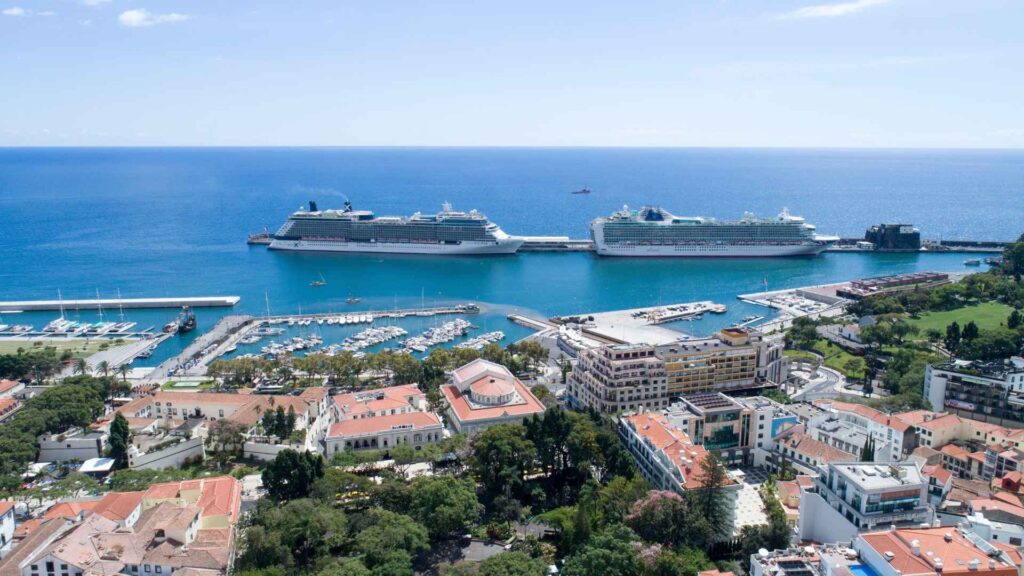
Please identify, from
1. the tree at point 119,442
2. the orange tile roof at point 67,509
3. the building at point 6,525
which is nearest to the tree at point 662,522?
the orange tile roof at point 67,509

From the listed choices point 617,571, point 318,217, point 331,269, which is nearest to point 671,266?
point 331,269

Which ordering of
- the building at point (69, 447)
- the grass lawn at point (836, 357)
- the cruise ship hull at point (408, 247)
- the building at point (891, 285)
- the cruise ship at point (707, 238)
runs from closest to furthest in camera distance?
the building at point (69, 447) < the grass lawn at point (836, 357) < the building at point (891, 285) < the cruise ship at point (707, 238) < the cruise ship hull at point (408, 247)

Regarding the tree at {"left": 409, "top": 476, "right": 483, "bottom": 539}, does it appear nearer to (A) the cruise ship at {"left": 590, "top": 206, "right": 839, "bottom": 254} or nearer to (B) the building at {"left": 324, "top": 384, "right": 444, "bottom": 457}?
(B) the building at {"left": 324, "top": 384, "right": 444, "bottom": 457}

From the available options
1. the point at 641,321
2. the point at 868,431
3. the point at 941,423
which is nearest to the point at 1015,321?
the point at 941,423

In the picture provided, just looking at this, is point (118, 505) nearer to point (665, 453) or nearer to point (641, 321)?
point (665, 453)

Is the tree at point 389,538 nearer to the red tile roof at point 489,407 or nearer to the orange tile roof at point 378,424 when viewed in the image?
the orange tile roof at point 378,424

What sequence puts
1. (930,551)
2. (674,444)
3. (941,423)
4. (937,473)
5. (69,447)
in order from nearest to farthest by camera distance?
(930,551) → (937,473) → (674,444) → (941,423) → (69,447)

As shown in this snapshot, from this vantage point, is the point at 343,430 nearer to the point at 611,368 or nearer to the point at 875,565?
the point at 611,368
